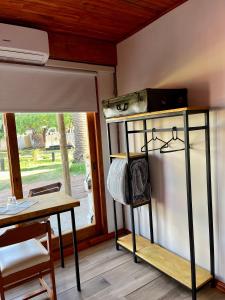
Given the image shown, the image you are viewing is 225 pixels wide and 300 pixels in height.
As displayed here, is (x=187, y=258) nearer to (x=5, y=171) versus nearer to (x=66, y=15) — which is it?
(x=5, y=171)

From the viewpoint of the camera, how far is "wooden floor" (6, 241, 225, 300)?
6.64 feet

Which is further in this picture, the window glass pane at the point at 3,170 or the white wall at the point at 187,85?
the window glass pane at the point at 3,170

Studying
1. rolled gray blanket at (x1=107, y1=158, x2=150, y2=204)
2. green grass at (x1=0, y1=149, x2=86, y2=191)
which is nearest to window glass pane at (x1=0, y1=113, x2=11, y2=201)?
green grass at (x1=0, y1=149, x2=86, y2=191)

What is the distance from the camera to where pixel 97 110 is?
288 cm

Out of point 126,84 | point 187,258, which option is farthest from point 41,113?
point 187,258

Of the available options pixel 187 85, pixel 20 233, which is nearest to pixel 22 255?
pixel 20 233

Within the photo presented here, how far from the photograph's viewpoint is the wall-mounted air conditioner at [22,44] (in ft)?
6.75

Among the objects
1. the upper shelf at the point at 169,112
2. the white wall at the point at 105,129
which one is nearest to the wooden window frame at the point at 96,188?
the white wall at the point at 105,129

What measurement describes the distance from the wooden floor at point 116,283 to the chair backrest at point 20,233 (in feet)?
2.61

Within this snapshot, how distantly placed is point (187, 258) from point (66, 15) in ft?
8.31

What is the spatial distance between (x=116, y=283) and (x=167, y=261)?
0.52 metres

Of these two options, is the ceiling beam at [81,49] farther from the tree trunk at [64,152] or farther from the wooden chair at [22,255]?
the wooden chair at [22,255]

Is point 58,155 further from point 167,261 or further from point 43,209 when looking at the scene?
point 167,261

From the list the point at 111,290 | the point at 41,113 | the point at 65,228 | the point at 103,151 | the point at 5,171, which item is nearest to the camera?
the point at 111,290
